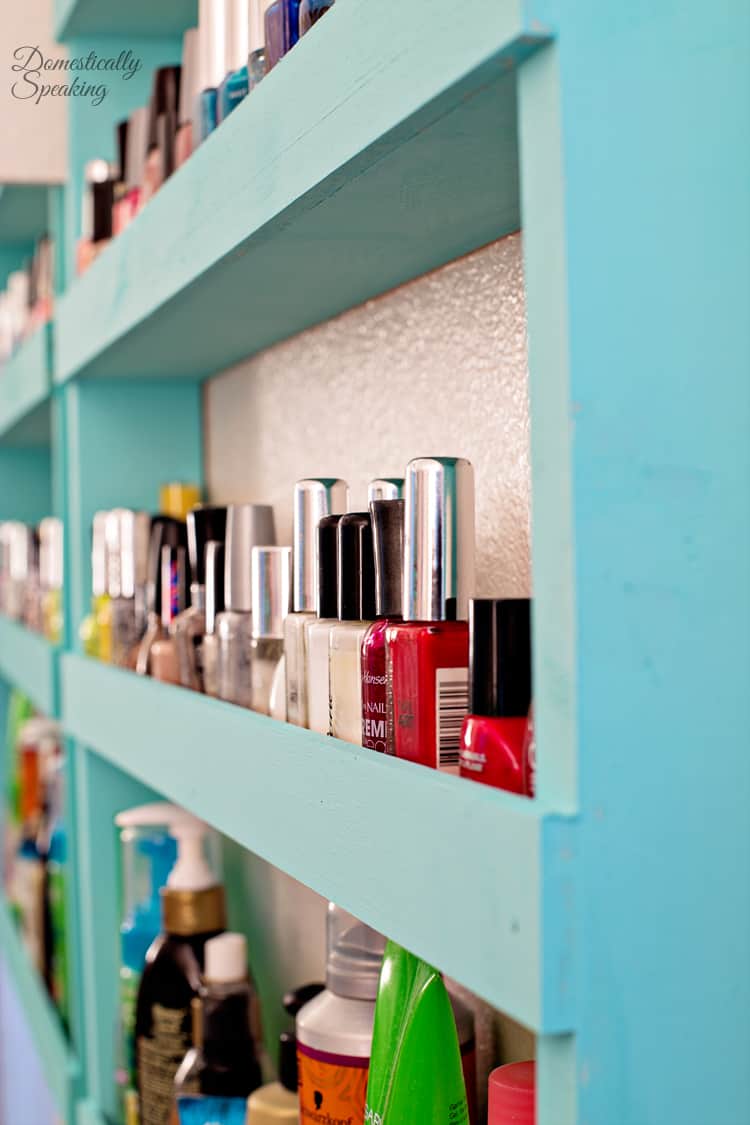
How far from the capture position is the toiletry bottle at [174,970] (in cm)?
81

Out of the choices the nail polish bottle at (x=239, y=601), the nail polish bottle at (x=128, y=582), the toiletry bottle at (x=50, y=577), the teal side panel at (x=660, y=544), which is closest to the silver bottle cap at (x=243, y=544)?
the nail polish bottle at (x=239, y=601)

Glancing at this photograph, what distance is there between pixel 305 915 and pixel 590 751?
552 mm

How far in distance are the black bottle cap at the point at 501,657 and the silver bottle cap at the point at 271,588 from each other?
22cm

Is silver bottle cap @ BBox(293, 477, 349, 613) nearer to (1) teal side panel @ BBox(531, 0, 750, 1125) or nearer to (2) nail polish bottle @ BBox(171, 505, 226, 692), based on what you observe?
(2) nail polish bottle @ BBox(171, 505, 226, 692)

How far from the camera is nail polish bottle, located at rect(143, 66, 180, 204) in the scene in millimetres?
745

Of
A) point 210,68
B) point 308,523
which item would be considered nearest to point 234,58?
point 210,68

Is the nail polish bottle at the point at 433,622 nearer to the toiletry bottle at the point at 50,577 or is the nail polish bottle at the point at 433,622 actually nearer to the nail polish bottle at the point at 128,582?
the nail polish bottle at the point at 128,582

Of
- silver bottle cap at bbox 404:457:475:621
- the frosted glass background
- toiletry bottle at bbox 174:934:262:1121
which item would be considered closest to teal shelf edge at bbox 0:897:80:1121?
the frosted glass background

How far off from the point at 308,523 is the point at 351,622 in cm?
8

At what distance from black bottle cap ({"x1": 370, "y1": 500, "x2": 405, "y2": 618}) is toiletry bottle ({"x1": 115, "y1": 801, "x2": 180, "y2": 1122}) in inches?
18.3

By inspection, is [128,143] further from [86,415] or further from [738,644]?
[738,644]

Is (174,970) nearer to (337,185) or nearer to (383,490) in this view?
(383,490)

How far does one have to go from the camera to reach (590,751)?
0.31 meters

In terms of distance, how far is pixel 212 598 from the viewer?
2.30 ft
